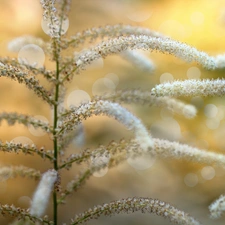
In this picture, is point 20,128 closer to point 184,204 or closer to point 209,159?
point 184,204

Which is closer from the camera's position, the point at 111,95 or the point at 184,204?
the point at 111,95

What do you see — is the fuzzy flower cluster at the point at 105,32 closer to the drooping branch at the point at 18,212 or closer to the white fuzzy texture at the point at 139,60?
the white fuzzy texture at the point at 139,60

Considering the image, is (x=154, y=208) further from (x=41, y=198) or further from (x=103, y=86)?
(x=103, y=86)

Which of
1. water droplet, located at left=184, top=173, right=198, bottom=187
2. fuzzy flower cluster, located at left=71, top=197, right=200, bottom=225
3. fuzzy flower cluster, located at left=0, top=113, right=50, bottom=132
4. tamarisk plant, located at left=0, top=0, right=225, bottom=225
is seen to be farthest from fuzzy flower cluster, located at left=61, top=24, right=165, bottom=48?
water droplet, located at left=184, top=173, right=198, bottom=187

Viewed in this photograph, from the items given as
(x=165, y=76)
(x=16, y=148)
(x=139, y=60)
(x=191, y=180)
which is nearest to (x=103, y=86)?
(x=165, y=76)

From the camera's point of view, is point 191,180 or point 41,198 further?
point 191,180

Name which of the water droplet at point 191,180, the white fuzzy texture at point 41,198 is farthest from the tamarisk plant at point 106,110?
the water droplet at point 191,180

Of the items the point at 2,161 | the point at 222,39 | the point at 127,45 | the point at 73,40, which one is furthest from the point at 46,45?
the point at 222,39
